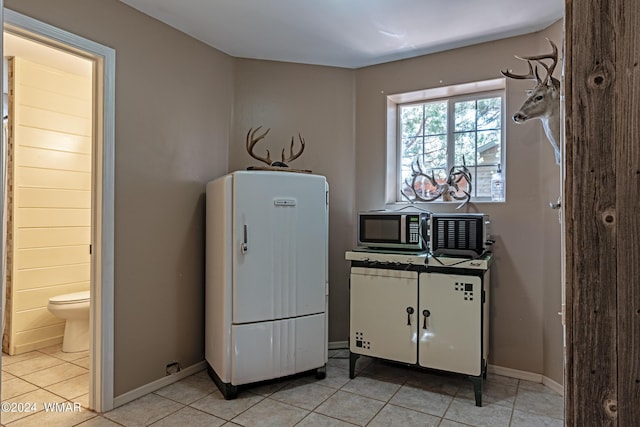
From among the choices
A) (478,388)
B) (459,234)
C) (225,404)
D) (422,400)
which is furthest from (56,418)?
(459,234)

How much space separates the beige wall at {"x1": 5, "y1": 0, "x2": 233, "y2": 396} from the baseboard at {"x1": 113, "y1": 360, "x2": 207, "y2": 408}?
33 mm

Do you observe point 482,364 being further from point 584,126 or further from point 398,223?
point 584,126

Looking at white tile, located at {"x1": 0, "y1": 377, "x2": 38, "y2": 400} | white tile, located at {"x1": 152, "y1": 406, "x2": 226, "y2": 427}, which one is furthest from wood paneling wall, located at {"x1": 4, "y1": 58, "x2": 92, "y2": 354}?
white tile, located at {"x1": 152, "y1": 406, "x2": 226, "y2": 427}

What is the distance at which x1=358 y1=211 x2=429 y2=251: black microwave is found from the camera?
8.80ft

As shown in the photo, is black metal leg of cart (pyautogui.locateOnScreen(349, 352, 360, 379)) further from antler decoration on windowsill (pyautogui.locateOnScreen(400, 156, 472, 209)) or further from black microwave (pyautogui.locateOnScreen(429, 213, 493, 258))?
antler decoration on windowsill (pyautogui.locateOnScreen(400, 156, 472, 209))

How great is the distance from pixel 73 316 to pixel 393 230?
8.85 feet

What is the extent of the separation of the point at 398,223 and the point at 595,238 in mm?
1822

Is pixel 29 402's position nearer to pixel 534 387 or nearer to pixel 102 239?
pixel 102 239

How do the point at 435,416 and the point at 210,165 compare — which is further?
the point at 210,165

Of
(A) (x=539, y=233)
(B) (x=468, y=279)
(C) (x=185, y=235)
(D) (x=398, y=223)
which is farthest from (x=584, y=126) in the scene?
(C) (x=185, y=235)

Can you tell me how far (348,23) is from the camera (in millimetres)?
2689

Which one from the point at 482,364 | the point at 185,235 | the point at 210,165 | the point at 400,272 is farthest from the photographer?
the point at 210,165

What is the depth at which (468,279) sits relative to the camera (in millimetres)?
2441

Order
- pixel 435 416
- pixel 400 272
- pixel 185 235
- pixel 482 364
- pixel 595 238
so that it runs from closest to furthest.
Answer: pixel 595 238 → pixel 435 416 → pixel 482 364 → pixel 400 272 → pixel 185 235
